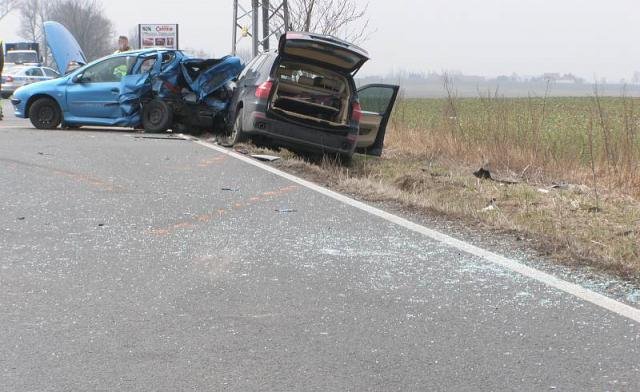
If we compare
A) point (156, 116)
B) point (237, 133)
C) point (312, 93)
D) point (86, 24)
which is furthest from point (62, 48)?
point (86, 24)

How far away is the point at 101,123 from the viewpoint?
15.6 m

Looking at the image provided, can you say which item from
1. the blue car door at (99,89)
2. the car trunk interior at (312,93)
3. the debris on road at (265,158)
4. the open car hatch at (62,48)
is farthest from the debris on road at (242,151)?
the open car hatch at (62,48)

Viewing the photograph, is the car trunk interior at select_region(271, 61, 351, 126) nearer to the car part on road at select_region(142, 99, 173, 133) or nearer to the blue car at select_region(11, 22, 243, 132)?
the blue car at select_region(11, 22, 243, 132)

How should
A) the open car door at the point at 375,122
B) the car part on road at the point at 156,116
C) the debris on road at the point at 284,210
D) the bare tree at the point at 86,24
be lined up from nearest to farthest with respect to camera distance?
1. the debris on road at the point at 284,210
2. the open car door at the point at 375,122
3. the car part on road at the point at 156,116
4. the bare tree at the point at 86,24

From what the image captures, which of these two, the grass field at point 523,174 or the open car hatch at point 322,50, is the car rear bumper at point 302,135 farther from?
the open car hatch at point 322,50

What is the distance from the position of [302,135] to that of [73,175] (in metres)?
3.46

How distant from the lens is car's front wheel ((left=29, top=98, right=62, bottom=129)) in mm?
15719

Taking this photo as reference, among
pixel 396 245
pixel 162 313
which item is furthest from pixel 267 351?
pixel 396 245

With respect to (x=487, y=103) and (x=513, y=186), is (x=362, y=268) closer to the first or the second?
(x=513, y=186)

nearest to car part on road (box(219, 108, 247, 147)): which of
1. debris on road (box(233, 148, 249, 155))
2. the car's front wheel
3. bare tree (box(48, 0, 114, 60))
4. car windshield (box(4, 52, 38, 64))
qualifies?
debris on road (box(233, 148, 249, 155))

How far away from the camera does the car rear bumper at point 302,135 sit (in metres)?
11.7

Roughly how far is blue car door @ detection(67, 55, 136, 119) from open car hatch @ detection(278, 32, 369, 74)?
4778 mm

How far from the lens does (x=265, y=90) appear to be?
11734mm

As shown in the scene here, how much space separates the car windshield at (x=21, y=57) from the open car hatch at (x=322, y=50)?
48706 millimetres
